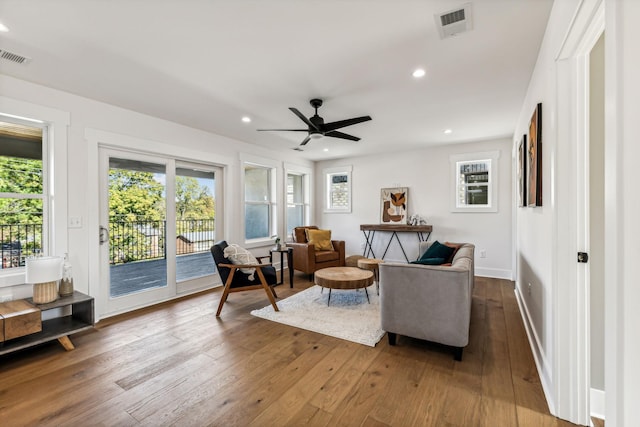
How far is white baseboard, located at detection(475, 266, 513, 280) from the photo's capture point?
4914mm

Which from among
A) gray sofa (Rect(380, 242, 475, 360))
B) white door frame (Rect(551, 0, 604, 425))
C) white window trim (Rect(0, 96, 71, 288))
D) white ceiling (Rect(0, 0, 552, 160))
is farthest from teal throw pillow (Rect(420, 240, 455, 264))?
white window trim (Rect(0, 96, 71, 288))

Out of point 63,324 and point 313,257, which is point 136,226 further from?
point 313,257

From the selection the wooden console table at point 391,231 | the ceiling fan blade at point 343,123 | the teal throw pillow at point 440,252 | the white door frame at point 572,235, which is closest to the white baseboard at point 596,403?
the white door frame at point 572,235

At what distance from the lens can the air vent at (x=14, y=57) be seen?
224 centimetres

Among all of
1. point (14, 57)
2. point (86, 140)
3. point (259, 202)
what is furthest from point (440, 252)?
point (14, 57)

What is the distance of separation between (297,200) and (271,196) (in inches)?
38.8

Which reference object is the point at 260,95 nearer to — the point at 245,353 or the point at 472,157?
the point at 245,353

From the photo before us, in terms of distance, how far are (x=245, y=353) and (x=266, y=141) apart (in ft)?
11.7

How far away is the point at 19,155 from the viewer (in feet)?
Answer: 9.05

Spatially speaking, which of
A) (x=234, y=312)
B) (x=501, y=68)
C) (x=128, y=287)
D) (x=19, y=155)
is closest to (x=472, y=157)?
(x=501, y=68)

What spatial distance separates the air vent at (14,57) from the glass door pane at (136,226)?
122cm

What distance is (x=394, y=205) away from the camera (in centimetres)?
591

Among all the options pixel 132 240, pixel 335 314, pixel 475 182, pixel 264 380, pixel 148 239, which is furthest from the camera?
pixel 475 182

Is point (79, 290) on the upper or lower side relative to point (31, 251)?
lower
